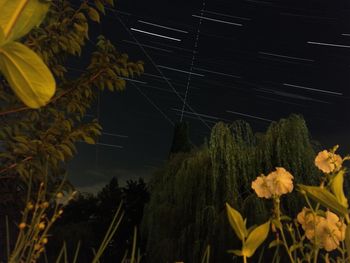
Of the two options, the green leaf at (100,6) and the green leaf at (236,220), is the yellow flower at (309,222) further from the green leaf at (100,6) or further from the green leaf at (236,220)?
the green leaf at (100,6)

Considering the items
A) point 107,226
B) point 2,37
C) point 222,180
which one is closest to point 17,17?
point 2,37

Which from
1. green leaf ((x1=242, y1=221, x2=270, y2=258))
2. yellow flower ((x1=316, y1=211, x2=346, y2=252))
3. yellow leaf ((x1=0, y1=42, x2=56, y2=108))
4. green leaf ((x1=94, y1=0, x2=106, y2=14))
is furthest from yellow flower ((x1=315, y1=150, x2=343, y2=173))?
green leaf ((x1=94, y1=0, x2=106, y2=14))

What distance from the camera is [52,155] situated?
265cm

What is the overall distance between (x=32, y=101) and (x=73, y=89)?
2.68 meters

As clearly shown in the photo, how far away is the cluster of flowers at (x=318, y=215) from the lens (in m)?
0.86

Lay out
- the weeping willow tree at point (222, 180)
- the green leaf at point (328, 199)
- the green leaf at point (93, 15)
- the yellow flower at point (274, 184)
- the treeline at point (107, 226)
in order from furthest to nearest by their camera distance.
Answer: the treeline at point (107, 226)
the weeping willow tree at point (222, 180)
the green leaf at point (93, 15)
the yellow flower at point (274, 184)
the green leaf at point (328, 199)

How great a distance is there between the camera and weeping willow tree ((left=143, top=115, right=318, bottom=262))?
973cm

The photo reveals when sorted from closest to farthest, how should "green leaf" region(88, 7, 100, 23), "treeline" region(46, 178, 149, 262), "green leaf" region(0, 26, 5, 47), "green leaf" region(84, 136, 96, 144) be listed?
1. "green leaf" region(0, 26, 5, 47)
2. "green leaf" region(88, 7, 100, 23)
3. "green leaf" region(84, 136, 96, 144)
4. "treeline" region(46, 178, 149, 262)

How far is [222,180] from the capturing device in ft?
33.2

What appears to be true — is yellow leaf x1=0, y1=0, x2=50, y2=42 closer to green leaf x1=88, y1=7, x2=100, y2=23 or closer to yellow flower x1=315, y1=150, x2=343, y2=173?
yellow flower x1=315, y1=150, x2=343, y2=173

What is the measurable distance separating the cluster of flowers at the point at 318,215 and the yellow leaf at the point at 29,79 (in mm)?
680

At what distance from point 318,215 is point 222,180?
926 centimetres

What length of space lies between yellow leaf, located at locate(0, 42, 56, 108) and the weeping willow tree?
936 centimetres

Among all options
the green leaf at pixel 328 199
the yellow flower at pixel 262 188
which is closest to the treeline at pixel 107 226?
the yellow flower at pixel 262 188
